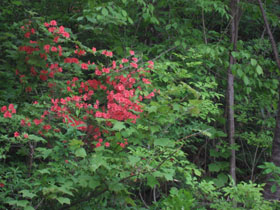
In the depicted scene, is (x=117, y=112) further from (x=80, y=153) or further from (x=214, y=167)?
(x=214, y=167)

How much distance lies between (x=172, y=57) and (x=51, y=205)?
99.2 inches

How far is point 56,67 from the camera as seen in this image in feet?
10.9

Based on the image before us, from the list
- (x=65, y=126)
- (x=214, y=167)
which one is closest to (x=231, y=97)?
(x=214, y=167)

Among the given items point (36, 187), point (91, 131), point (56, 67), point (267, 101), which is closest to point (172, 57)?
point (267, 101)

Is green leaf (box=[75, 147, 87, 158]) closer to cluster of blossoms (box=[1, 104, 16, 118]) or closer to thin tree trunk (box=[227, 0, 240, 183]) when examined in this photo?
cluster of blossoms (box=[1, 104, 16, 118])

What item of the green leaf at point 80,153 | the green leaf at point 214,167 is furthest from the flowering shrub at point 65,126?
the green leaf at point 214,167

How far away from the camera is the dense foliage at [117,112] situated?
2225mm

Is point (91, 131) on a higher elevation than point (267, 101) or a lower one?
lower

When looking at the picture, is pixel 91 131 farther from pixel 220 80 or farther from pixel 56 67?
pixel 220 80

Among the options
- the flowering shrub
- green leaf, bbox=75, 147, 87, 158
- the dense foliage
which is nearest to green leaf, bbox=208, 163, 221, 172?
the dense foliage

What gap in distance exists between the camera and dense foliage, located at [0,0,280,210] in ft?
7.30

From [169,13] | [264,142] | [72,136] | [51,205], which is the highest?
[169,13]

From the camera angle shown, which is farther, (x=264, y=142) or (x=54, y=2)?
(x=54, y=2)

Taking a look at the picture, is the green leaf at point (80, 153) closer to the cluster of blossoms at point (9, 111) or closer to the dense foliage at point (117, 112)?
the dense foliage at point (117, 112)
